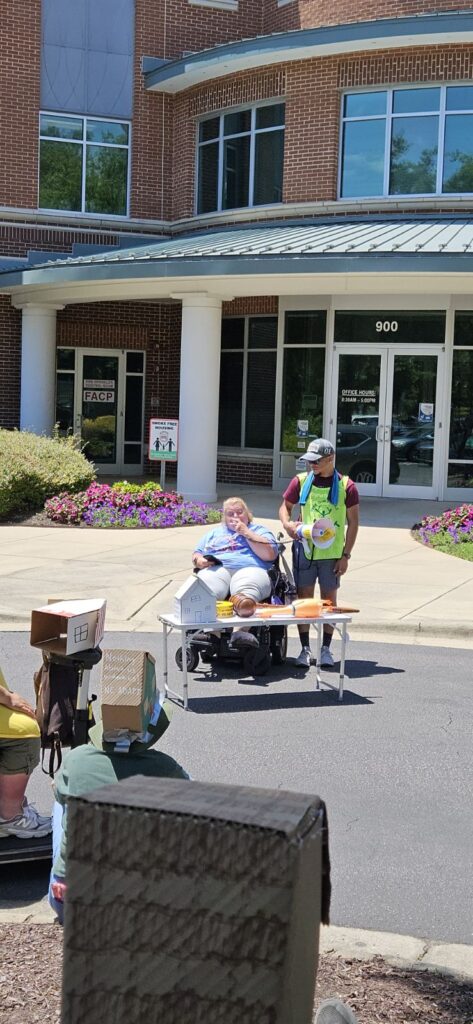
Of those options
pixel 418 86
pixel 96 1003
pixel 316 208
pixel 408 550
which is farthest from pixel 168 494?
pixel 96 1003

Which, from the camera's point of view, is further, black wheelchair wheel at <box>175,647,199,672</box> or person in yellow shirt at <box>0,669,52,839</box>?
black wheelchair wheel at <box>175,647,199,672</box>

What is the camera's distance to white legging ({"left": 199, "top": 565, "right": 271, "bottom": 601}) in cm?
873

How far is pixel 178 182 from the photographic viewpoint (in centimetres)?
2434

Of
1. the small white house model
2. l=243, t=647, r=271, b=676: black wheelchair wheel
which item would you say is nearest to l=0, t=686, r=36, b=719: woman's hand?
the small white house model

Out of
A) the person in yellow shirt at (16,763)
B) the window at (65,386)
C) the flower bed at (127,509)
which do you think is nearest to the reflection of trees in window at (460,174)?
the flower bed at (127,509)

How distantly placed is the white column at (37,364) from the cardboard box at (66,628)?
17570 millimetres

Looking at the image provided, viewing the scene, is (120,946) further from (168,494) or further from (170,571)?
(168,494)

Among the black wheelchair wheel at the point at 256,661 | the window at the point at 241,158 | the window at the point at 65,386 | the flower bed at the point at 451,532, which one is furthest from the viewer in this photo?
the window at the point at 65,386

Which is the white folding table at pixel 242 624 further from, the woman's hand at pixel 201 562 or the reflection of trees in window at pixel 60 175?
the reflection of trees in window at pixel 60 175

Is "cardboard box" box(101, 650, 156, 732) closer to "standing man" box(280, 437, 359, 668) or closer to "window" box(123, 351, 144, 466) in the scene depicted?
"standing man" box(280, 437, 359, 668)

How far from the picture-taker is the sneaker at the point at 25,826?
4.70m

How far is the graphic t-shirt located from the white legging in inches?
2.3

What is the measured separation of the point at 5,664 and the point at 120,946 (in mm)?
6855

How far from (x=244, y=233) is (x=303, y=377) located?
281 centimetres
